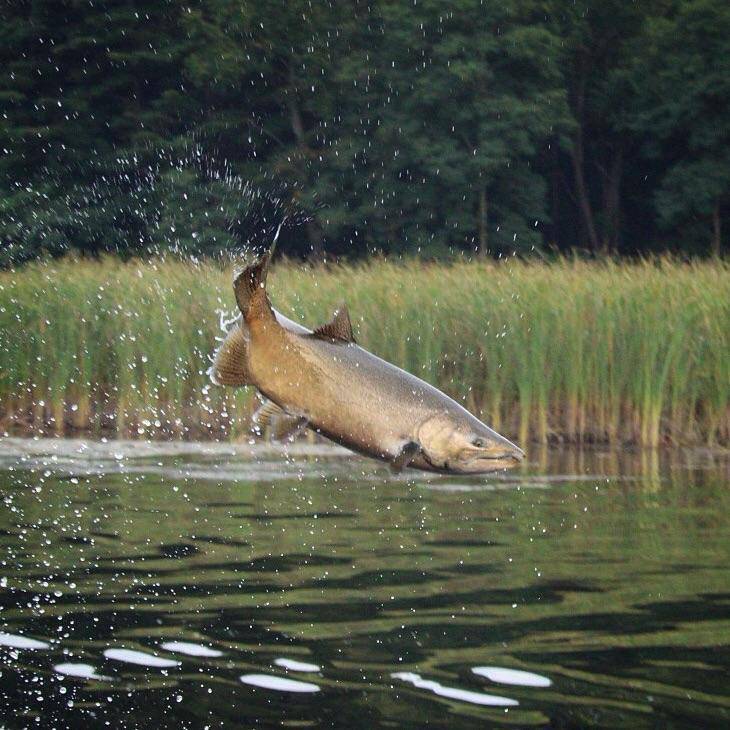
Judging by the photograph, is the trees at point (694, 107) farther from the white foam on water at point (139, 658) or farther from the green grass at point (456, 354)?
the white foam on water at point (139, 658)

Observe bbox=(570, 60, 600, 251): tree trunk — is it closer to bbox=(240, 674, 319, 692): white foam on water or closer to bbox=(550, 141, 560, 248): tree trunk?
bbox=(550, 141, 560, 248): tree trunk

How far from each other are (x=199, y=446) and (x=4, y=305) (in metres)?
2.91

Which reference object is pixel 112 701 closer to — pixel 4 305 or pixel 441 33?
pixel 4 305

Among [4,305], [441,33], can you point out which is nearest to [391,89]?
[441,33]

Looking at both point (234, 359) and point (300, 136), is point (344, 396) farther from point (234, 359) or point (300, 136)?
point (300, 136)

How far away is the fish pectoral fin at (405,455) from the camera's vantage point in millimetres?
5188

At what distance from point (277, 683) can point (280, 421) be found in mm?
1023

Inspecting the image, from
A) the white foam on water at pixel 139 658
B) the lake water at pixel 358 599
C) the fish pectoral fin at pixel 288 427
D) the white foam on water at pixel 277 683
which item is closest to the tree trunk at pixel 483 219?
the lake water at pixel 358 599

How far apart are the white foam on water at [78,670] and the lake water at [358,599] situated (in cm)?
2

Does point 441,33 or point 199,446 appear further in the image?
point 441,33

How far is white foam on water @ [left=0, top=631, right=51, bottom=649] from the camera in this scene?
21.2 ft

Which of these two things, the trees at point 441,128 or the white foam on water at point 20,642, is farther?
the trees at point 441,128

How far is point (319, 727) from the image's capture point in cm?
532

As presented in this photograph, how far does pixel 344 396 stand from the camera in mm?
5344
